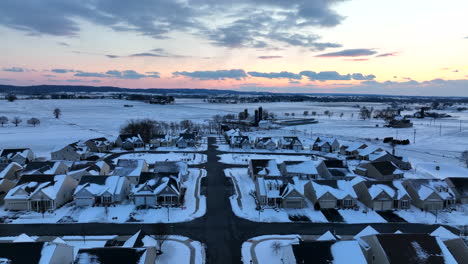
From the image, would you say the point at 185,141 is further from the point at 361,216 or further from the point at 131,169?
the point at 361,216

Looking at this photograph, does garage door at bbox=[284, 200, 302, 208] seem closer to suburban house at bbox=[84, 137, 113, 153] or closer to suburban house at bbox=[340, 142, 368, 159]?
suburban house at bbox=[340, 142, 368, 159]

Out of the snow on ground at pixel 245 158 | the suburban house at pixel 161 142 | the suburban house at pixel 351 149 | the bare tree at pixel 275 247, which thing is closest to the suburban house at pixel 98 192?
the bare tree at pixel 275 247

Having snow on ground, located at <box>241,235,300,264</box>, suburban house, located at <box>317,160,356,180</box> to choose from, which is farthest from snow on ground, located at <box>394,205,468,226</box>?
snow on ground, located at <box>241,235,300,264</box>

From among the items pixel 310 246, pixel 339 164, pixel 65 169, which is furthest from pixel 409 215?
pixel 65 169

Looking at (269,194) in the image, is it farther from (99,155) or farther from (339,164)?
(99,155)

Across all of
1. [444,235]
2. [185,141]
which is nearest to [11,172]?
[185,141]

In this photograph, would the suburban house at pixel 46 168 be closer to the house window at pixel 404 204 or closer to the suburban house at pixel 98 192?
the suburban house at pixel 98 192

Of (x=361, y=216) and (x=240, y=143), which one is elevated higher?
(x=240, y=143)
